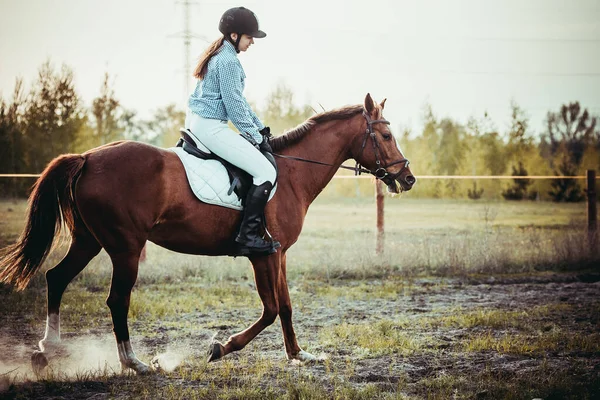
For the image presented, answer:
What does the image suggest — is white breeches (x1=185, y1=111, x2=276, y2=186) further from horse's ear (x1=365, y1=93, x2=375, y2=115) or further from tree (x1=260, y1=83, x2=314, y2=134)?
tree (x1=260, y1=83, x2=314, y2=134)

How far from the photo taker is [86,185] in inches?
189

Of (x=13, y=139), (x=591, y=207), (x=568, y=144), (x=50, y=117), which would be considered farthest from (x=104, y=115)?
(x=568, y=144)

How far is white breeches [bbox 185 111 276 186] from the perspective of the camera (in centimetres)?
521

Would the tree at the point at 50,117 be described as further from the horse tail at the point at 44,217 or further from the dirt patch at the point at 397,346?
the horse tail at the point at 44,217

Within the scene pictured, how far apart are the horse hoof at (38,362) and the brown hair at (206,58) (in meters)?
2.74

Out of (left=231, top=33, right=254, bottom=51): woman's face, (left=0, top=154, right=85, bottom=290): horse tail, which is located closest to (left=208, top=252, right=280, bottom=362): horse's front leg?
(left=0, top=154, right=85, bottom=290): horse tail

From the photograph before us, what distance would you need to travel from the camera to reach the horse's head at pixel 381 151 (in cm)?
576

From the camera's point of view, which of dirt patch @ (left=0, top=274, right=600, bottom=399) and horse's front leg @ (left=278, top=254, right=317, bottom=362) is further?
horse's front leg @ (left=278, top=254, right=317, bottom=362)

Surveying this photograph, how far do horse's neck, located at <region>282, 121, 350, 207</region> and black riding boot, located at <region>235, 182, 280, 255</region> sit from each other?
0.55 m

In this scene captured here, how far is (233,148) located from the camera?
5.21 m

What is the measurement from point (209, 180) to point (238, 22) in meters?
1.42

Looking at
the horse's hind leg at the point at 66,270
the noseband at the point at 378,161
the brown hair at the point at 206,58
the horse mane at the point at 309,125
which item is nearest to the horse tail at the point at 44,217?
the horse's hind leg at the point at 66,270

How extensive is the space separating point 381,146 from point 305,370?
220cm

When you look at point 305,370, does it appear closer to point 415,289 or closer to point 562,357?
point 562,357
